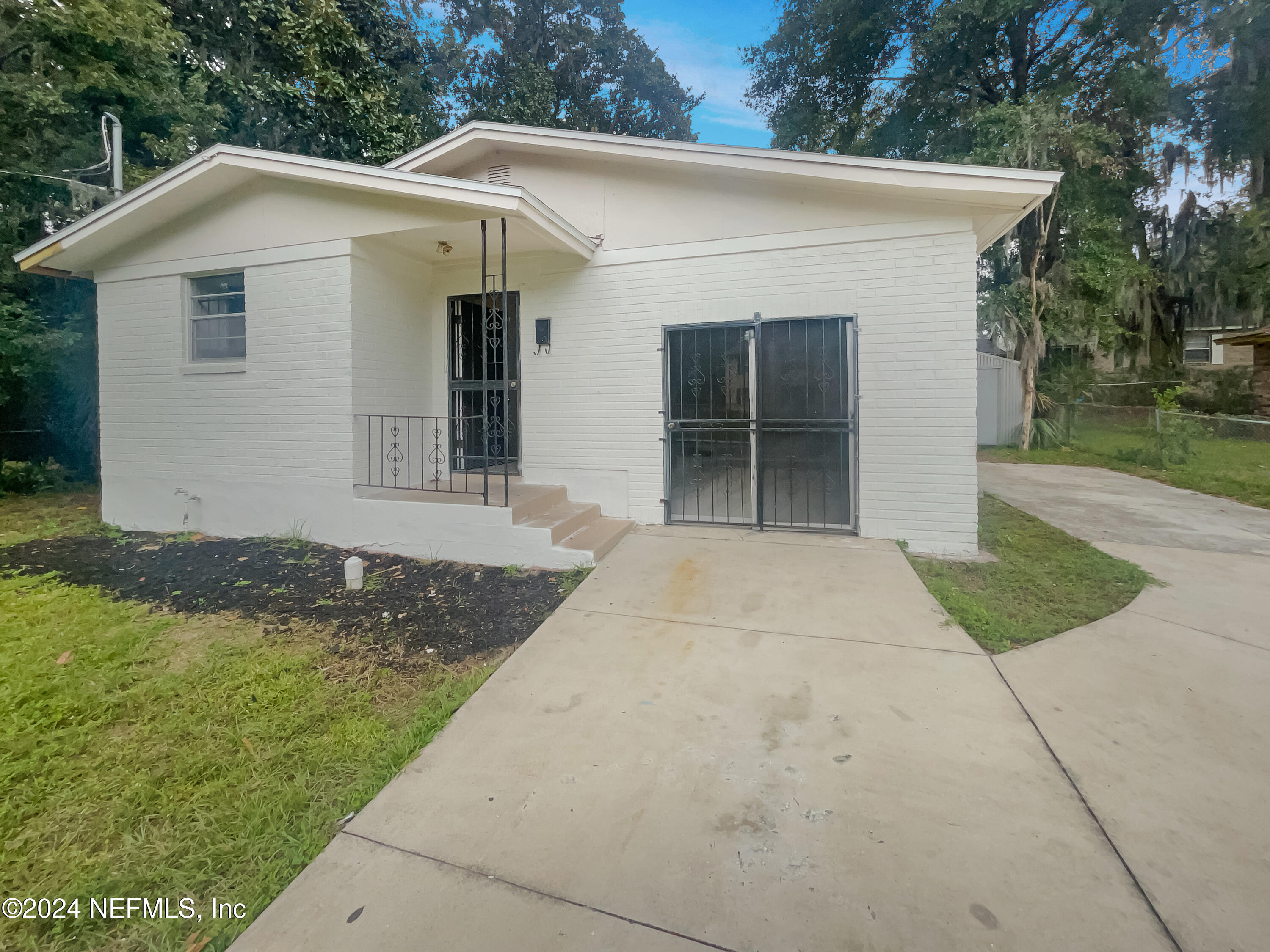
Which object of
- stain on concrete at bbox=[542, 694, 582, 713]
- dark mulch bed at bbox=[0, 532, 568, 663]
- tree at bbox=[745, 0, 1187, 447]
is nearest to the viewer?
stain on concrete at bbox=[542, 694, 582, 713]

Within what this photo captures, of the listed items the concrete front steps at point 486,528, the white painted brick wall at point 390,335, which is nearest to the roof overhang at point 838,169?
the white painted brick wall at point 390,335

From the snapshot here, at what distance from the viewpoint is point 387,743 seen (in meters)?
2.54

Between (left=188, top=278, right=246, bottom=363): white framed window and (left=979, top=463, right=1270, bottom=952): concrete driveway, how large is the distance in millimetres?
7331

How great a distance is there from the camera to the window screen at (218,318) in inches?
244

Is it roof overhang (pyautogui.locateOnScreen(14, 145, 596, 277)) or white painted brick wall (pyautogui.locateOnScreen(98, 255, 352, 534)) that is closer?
roof overhang (pyautogui.locateOnScreen(14, 145, 596, 277))

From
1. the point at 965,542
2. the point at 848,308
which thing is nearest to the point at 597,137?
the point at 848,308

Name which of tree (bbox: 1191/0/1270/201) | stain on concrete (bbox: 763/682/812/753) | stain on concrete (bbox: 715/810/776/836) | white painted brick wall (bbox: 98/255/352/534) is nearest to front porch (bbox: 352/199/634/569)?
white painted brick wall (bbox: 98/255/352/534)

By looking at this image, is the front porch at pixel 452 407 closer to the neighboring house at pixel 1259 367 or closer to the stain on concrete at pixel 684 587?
the stain on concrete at pixel 684 587

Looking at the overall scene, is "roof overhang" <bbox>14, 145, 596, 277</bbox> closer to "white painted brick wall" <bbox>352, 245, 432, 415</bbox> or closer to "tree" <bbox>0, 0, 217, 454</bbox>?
"white painted brick wall" <bbox>352, 245, 432, 415</bbox>

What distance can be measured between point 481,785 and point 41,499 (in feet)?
33.1

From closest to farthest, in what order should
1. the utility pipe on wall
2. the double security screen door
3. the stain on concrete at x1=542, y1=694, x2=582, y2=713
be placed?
the stain on concrete at x1=542, y1=694, x2=582, y2=713
the double security screen door
the utility pipe on wall

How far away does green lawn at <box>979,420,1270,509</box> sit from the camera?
7957 mm

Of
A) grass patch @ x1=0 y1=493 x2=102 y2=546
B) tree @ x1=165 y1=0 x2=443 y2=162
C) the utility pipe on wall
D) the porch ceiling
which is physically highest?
tree @ x1=165 y1=0 x2=443 y2=162

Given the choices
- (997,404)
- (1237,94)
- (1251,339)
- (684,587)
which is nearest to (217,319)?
(684,587)
